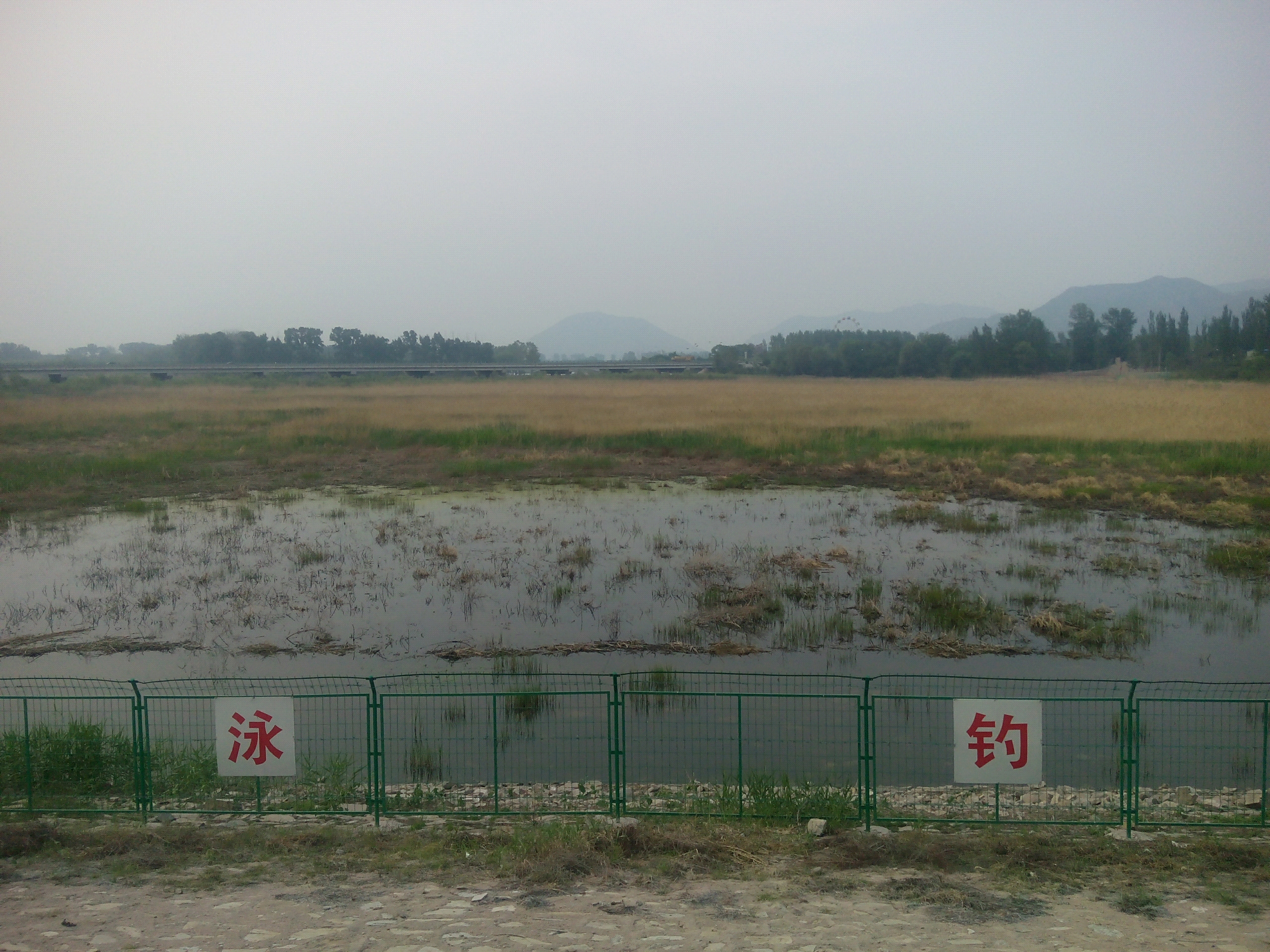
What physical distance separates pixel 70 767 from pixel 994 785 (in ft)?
36.5

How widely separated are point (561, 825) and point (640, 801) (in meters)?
1.32

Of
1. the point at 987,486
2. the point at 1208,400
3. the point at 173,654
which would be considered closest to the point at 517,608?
the point at 173,654

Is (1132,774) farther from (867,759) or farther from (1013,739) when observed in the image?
(867,759)

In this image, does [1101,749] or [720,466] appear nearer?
[1101,749]

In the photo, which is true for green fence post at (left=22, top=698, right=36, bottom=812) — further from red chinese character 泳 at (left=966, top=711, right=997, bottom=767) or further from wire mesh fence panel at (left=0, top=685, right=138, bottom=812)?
red chinese character 泳 at (left=966, top=711, right=997, bottom=767)

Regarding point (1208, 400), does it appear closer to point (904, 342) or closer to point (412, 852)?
point (412, 852)

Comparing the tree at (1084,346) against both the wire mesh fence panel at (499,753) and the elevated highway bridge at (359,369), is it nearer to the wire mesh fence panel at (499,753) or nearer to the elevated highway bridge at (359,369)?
the elevated highway bridge at (359,369)

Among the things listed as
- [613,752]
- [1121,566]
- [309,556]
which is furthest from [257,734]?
[1121,566]

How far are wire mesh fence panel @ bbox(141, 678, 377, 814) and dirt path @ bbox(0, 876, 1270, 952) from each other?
1.96 m

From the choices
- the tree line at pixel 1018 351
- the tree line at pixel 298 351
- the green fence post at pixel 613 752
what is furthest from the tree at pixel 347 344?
the green fence post at pixel 613 752

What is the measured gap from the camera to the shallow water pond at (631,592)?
57.4 ft

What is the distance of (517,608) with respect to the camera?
67.9 feet

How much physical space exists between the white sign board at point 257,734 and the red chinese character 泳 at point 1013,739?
23.7 ft

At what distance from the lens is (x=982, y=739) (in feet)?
31.3
